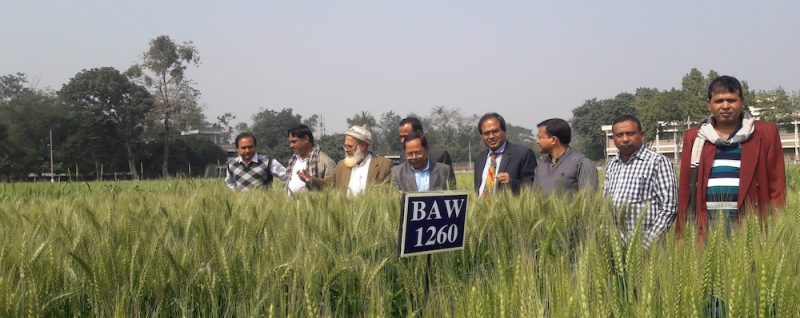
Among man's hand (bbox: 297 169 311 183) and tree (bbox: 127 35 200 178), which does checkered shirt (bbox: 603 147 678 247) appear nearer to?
man's hand (bbox: 297 169 311 183)

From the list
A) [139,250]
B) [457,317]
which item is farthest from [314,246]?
[457,317]

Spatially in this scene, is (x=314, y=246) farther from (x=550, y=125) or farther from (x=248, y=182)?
(x=248, y=182)

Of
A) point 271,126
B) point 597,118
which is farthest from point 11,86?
point 597,118

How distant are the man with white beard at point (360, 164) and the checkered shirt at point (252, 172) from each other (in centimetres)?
80

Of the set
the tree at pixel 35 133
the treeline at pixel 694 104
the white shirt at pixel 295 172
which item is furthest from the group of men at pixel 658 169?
the tree at pixel 35 133

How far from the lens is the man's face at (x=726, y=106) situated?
11.1 ft

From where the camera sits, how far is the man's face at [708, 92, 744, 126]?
338cm

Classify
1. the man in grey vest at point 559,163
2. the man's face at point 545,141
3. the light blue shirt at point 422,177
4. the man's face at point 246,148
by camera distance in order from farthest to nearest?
the man's face at point 246,148 → the light blue shirt at point 422,177 → the man's face at point 545,141 → the man in grey vest at point 559,163

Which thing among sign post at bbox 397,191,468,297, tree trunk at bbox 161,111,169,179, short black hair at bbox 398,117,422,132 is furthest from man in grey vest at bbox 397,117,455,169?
tree trunk at bbox 161,111,169,179

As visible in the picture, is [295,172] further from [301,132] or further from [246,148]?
[246,148]

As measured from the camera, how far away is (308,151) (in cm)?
555

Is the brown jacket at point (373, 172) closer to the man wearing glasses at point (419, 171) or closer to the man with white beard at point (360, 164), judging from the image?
the man with white beard at point (360, 164)

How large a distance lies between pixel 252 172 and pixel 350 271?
399 centimetres

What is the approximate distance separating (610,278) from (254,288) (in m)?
0.88
